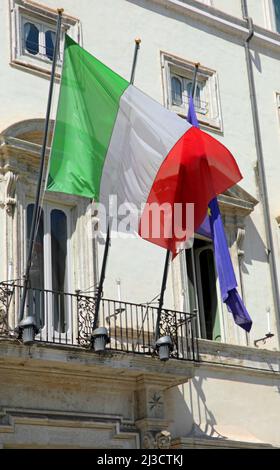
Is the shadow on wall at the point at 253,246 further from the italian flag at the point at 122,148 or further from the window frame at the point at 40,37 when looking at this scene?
the window frame at the point at 40,37

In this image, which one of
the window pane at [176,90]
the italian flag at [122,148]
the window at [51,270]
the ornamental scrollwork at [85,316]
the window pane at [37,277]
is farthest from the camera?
the window pane at [176,90]

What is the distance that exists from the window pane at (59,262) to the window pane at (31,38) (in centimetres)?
257

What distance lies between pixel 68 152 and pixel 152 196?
1317mm

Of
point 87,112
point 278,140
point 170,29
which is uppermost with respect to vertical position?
point 170,29

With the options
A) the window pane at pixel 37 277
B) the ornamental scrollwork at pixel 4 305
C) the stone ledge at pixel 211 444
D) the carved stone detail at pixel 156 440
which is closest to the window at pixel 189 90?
the window pane at pixel 37 277

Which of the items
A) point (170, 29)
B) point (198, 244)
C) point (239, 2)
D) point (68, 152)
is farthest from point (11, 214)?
point (239, 2)

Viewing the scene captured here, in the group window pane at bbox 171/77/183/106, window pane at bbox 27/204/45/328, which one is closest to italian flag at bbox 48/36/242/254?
window pane at bbox 27/204/45/328

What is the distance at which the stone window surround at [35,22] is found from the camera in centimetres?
1598

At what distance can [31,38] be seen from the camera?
16438 millimetres

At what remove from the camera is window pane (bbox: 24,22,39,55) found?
16.3 m

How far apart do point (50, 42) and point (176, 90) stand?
8.56 feet

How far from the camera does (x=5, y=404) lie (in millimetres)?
13844

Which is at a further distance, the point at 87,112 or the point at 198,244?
the point at 198,244
